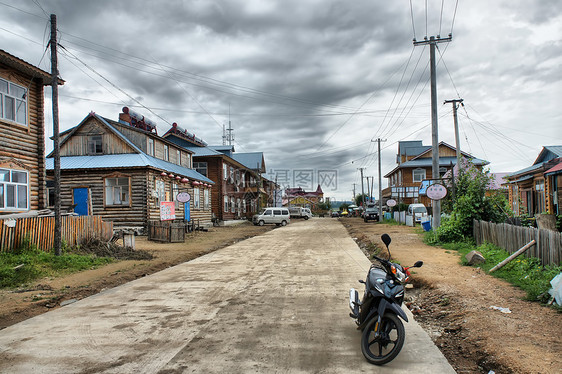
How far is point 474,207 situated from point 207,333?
13.2 meters

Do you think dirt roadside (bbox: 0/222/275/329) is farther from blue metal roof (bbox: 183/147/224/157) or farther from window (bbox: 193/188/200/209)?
blue metal roof (bbox: 183/147/224/157)

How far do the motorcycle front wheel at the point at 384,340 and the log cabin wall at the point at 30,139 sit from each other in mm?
13626

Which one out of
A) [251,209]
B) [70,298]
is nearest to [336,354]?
[70,298]

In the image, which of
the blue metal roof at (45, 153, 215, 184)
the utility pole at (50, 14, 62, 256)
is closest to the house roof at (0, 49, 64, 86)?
the utility pole at (50, 14, 62, 256)

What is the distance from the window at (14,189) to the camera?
44.0 feet

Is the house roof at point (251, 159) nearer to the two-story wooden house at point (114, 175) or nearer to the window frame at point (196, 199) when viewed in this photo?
the window frame at point (196, 199)

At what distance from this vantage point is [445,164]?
50844mm

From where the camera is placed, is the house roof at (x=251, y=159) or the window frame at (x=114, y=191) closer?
the window frame at (x=114, y=191)

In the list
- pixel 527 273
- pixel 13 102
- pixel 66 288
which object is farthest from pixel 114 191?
pixel 527 273

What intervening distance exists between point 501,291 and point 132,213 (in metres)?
21.4

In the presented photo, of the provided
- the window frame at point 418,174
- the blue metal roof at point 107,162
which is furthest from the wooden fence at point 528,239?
the window frame at point 418,174

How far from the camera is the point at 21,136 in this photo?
14.3m

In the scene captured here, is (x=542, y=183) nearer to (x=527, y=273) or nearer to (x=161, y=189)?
(x=527, y=273)

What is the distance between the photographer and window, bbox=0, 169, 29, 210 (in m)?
13.4
